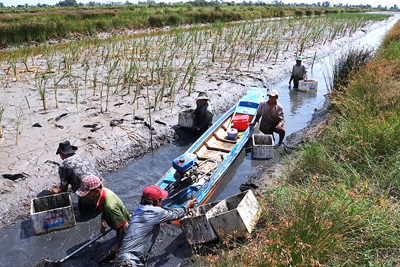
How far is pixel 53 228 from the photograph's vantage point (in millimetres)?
4625

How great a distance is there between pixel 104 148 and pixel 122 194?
4.20 feet

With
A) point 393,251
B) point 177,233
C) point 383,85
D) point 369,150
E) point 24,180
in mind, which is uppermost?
point 383,85

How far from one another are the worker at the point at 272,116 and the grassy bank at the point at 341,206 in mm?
1380

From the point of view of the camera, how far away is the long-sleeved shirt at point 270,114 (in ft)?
23.8

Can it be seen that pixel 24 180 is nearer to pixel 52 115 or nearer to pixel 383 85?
pixel 52 115

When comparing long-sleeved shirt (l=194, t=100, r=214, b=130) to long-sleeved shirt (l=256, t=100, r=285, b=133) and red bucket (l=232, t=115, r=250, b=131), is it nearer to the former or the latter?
red bucket (l=232, t=115, r=250, b=131)

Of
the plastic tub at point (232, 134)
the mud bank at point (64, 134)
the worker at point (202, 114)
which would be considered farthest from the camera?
the worker at point (202, 114)

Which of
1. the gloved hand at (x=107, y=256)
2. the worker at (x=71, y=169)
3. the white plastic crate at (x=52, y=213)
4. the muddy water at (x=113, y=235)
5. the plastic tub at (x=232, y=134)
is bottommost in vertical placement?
the muddy water at (x=113, y=235)

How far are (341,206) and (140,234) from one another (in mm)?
2209

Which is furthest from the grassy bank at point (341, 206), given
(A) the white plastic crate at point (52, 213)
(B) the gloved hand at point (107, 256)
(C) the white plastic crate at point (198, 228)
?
(A) the white plastic crate at point (52, 213)

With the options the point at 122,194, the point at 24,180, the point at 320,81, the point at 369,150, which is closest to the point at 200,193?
the point at 122,194

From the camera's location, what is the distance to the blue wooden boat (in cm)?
498

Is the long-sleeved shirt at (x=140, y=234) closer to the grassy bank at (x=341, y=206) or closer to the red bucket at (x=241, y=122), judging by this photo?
the grassy bank at (x=341, y=206)

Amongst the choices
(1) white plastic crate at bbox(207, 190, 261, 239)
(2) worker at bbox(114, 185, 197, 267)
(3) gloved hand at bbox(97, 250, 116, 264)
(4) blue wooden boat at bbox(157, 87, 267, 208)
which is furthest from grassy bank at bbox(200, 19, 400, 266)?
(3) gloved hand at bbox(97, 250, 116, 264)
